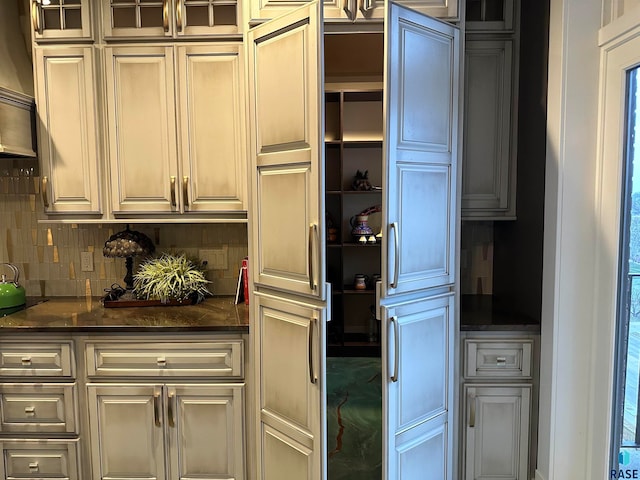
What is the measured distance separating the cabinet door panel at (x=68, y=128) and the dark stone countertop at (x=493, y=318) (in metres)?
1.90

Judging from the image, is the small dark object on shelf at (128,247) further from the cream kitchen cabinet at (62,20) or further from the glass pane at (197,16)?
the glass pane at (197,16)

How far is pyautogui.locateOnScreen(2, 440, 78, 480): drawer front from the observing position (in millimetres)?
2107

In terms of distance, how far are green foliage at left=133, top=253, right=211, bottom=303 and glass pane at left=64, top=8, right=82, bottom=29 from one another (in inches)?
48.1

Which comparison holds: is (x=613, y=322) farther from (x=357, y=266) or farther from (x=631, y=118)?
(x=357, y=266)

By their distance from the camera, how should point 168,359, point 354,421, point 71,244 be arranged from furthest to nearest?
1. point 71,244
2. point 354,421
3. point 168,359

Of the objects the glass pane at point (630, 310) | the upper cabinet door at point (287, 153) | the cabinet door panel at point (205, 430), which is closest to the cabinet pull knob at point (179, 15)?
the upper cabinet door at point (287, 153)

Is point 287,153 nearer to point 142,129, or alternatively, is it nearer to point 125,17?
point 142,129

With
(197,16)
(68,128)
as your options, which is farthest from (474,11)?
(68,128)

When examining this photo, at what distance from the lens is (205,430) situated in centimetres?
209

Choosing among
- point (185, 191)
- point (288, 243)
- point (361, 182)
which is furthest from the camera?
point (361, 182)

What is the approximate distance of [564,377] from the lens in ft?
6.30

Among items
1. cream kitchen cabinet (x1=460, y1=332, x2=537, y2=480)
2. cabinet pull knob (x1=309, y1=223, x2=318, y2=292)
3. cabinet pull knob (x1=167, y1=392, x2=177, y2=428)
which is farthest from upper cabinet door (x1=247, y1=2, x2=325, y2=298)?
cream kitchen cabinet (x1=460, y1=332, x2=537, y2=480)

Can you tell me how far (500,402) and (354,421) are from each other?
0.83 metres

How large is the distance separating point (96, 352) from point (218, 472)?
2.58 ft
